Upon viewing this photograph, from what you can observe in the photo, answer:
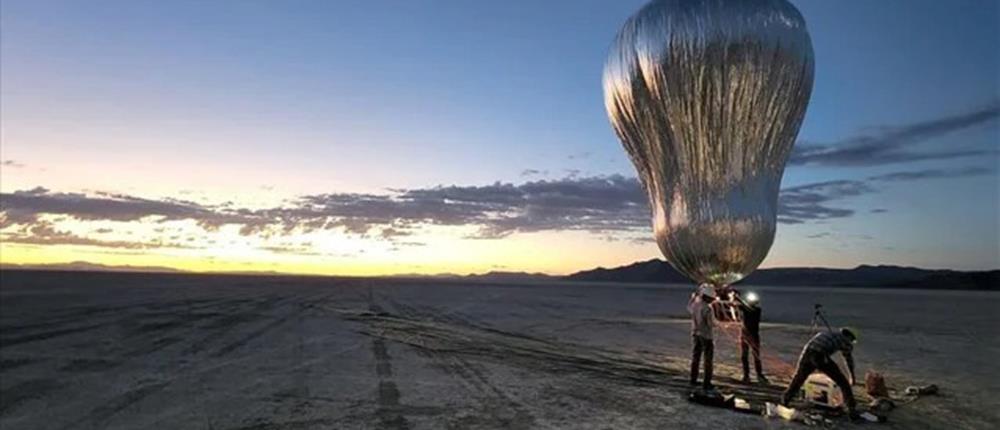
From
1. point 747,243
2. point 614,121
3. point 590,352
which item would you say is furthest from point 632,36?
point 590,352

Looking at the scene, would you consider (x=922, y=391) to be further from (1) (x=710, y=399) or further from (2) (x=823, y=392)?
(1) (x=710, y=399)

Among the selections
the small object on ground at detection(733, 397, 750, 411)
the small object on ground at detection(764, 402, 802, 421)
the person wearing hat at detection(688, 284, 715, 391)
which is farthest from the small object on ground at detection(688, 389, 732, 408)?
the small object on ground at detection(764, 402, 802, 421)

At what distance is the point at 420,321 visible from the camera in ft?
99.9

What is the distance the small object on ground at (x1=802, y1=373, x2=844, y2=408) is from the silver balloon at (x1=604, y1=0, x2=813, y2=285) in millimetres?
3803

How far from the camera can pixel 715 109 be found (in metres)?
8.71

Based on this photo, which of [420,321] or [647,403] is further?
[420,321]

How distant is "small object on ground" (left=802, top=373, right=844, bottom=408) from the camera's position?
11.6m

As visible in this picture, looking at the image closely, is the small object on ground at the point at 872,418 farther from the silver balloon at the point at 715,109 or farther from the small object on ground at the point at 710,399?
the silver balloon at the point at 715,109

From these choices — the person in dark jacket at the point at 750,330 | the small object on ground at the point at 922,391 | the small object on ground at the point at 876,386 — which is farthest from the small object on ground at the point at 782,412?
the small object on ground at the point at 922,391

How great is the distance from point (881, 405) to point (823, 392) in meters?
0.98

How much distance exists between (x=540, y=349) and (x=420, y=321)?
1164 centimetres

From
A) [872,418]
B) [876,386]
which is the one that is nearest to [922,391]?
[876,386]

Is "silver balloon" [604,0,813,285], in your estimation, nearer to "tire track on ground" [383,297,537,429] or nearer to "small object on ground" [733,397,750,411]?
"small object on ground" [733,397,750,411]

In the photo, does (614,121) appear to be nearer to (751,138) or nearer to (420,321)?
(751,138)
